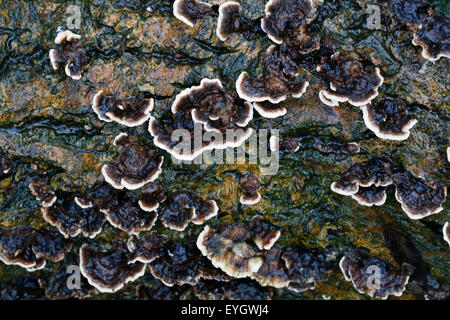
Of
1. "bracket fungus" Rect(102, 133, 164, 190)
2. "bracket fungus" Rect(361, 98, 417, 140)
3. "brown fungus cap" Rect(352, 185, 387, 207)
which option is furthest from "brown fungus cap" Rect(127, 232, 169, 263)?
"bracket fungus" Rect(361, 98, 417, 140)

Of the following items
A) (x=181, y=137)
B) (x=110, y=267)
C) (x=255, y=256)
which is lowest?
(x=110, y=267)

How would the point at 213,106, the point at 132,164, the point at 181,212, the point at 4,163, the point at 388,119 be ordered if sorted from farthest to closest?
the point at 181,212 → the point at 4,163 → the point at 132,164 → the point at 388,119 → the point at 213,106

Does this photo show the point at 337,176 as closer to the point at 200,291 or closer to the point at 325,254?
the point at 325,254

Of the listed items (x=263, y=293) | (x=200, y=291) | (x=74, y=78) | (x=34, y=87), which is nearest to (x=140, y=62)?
(x=74, y=78)

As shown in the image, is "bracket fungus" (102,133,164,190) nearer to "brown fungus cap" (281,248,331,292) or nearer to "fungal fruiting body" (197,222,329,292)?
"fungal fruiting body" (197,222,329,292)

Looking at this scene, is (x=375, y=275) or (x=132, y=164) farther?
(x=375, y=275)

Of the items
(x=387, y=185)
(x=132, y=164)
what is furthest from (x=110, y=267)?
(x=387, y=185)

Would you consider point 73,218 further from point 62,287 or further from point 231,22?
point 231,22

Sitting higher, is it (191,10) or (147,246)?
(191,10)

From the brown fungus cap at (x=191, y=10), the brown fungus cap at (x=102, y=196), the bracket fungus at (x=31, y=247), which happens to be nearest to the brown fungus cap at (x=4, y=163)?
the bracket fungus at (x=31, y=247)
